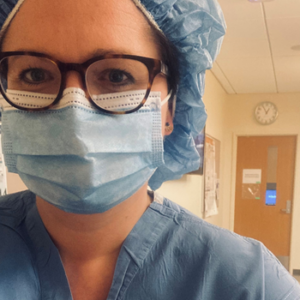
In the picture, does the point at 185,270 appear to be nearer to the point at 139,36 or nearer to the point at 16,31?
the point at 139,36

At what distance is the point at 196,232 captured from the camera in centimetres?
65

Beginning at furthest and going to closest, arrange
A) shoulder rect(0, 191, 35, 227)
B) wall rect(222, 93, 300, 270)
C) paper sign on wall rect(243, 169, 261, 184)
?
1. paper sign on wall rect(243, 169, 261, 184)
2. wall rect(222, 93, 300, 270)
3. shoulder rect(0, 191, 35, 227)

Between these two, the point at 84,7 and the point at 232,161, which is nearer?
the point at 84,7

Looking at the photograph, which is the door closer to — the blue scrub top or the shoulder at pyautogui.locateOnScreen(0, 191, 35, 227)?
the blue scrub top

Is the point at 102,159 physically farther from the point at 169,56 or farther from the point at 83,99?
the point at 169,56

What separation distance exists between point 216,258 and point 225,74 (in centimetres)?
277

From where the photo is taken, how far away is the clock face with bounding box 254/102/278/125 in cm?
377

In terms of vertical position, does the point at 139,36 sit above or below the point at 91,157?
above

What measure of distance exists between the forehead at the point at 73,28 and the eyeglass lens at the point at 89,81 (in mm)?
25

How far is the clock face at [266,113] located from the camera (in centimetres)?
377

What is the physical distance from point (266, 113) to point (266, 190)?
1.02m

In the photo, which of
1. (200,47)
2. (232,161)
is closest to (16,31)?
(200,47)

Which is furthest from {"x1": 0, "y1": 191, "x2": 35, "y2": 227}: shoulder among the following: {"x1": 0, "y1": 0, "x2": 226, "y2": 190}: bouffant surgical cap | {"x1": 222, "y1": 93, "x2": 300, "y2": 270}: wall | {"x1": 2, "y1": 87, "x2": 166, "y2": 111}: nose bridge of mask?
{"x1": 222, "y1": 93, "x2": 300, "y2": 270}: wall

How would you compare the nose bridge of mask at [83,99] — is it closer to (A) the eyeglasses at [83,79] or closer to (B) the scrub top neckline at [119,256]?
(A) the eyeglasses at [83,79]
